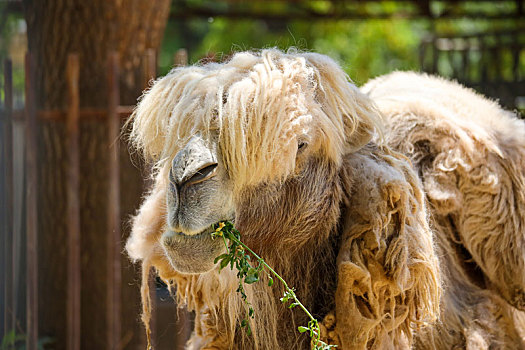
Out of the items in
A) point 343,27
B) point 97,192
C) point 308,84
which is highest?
point 343,27

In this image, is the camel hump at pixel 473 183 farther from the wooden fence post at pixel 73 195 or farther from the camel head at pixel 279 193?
the wooden fence post at pixel 73 195

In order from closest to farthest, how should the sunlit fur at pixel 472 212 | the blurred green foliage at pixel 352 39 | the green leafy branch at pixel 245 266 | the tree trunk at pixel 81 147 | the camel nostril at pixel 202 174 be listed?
the camel nostril at pixel 202 174
the green leafy branch at pixel 245 266
the sunlit fur at pixel 472 212
the tree trunk at pixel 81 147
the blurred green foliage at pixel 352 39

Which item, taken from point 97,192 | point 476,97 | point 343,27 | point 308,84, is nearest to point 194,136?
point 308,84

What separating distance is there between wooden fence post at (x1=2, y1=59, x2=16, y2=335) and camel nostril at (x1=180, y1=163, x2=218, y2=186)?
7.13 feet

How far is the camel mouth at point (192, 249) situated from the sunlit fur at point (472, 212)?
1205 mm

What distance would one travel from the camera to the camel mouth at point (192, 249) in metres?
2.26

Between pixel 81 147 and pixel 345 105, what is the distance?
10.4 feet

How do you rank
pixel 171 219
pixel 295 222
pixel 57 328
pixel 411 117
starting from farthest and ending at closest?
pixel 57 328 → pixel 411 117 → pixel 295 222 → pixel 171 219

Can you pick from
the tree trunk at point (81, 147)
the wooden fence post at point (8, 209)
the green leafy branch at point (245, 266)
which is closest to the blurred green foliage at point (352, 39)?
the tree trunk at point (81, 147)

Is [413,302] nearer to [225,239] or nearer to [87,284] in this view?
[225,239]

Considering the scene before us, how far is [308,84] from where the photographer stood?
254cm

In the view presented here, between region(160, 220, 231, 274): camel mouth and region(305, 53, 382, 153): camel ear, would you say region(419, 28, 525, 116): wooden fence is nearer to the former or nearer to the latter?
region(305, 53, 382, 153): camel ear

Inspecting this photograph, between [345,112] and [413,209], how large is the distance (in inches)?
18.3

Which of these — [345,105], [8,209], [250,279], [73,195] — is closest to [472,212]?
[345,105]
